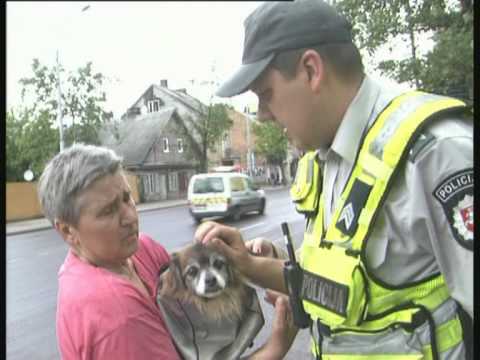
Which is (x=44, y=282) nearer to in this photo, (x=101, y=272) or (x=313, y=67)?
(x=101, y=272)

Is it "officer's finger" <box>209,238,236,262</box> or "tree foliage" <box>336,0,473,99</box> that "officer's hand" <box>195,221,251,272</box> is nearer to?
"officer's finger" <box>209,238,236,262</box>

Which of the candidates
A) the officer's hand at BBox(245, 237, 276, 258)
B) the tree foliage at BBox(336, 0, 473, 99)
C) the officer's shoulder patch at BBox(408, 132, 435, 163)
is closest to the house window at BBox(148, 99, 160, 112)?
the tree foliage at BBox(336, 0, 473, 99)

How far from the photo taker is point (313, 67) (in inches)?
43.8

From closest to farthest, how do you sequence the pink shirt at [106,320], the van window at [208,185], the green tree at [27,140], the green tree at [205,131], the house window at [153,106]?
the pink shirt at [106,320] < the house window at [153,106] < the green tree at [205,131] < the van window at [208,185] < the green tree at [27,140]

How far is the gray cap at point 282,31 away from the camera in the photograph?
1.11 m

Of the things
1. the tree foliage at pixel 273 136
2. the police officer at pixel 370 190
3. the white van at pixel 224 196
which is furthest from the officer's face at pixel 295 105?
the white van at pixel 224 196

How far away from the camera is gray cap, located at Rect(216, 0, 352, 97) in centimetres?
111

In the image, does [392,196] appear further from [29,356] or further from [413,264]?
[29,356]

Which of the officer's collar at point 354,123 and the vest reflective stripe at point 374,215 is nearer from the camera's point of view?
the vest reflective stripe at point 374,215

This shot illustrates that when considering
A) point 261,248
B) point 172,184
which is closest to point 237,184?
point 172,184

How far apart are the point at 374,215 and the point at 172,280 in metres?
0.78

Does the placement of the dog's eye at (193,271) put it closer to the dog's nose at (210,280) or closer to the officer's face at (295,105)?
the dog's nose at (210,280)

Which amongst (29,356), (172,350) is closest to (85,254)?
(172,350)
